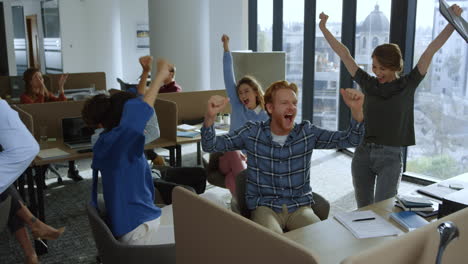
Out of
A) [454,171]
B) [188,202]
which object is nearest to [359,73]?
[188,202]

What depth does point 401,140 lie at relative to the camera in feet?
9.45

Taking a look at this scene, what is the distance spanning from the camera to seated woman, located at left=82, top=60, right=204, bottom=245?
7.07ft

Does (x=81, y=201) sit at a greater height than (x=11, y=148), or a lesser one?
lesser

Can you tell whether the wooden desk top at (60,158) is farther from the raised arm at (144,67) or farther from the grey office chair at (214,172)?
the raised arm at (144,67)

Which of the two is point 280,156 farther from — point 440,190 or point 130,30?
point 130,30

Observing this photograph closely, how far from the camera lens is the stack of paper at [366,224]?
2.10 meters

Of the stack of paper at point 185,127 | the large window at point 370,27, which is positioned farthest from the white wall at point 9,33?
the large window at point 370,27

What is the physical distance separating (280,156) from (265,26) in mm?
5610

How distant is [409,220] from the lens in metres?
2.23

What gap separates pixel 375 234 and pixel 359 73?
4.29 ft

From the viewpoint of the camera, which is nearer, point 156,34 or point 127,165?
point 127,165

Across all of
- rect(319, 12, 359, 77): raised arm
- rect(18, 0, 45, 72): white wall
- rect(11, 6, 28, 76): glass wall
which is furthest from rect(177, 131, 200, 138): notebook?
rect(11, 6, 28, 76): glass wall

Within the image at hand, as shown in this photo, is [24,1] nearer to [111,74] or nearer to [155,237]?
[111,74]

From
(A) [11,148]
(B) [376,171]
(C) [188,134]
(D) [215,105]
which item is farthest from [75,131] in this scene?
(B) [376,171]
